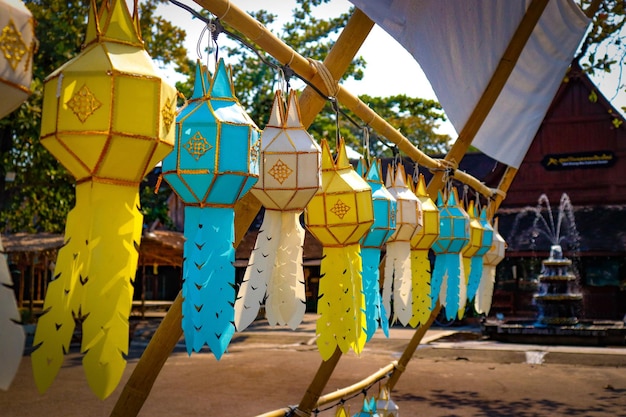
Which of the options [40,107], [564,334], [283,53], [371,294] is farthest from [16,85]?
[564,334]

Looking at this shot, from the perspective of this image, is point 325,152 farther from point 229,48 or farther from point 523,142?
point 229,48

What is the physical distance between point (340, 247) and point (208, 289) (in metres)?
0.93

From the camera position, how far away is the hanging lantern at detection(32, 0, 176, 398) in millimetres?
1221

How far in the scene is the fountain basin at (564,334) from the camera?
13.2 metres

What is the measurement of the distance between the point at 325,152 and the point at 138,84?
1317 mm

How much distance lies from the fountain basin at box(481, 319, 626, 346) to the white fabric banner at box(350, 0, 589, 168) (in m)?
9.35

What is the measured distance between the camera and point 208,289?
1574 mm

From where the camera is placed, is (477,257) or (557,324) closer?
(477,257)

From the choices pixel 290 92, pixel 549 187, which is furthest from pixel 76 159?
pixel 549 187

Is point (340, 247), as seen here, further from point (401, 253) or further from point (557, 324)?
point (557, 324)

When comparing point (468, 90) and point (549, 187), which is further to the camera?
point (549, 187)

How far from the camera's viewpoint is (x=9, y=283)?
1.00 metres

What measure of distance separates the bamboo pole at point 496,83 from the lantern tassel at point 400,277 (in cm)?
129

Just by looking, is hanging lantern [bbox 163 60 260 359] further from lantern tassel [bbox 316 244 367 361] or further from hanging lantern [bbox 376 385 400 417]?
hanging lantern [bbox 376 385 400 417]
